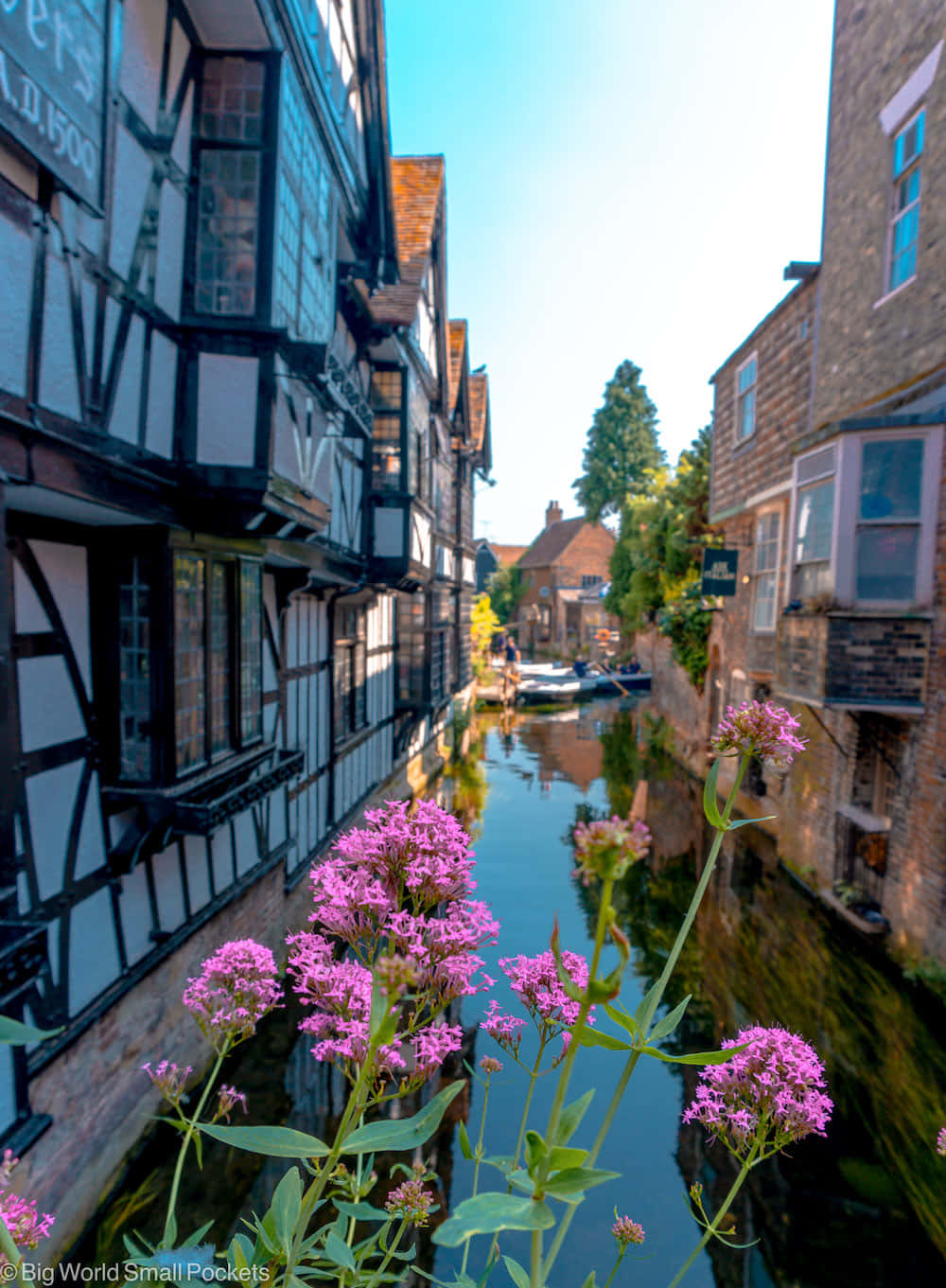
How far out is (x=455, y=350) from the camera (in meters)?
19.5

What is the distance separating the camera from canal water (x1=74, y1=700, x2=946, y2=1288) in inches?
186

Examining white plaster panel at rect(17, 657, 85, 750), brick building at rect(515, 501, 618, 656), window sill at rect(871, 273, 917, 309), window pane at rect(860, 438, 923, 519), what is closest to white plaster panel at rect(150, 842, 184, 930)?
white plaster panel at rect(17, 657, 85, 750)

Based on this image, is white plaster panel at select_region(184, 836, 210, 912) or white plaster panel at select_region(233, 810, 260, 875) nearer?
white plaster panel at select_region(184, 836, 210, 912)

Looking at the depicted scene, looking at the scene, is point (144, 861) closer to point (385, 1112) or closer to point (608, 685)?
point (385, 1112)

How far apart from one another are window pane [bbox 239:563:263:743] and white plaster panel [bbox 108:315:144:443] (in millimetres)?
1664

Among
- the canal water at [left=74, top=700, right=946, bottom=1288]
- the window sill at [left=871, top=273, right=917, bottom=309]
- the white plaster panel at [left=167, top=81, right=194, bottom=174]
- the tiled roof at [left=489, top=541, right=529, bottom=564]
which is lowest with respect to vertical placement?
the canal water at [left=74, top=700, right=946, bottom=1288]

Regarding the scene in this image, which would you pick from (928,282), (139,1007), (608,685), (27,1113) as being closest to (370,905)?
(27,1113)

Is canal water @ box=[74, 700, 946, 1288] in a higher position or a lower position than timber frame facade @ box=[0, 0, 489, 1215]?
lower

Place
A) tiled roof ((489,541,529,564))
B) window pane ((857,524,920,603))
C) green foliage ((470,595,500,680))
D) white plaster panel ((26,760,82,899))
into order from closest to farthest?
white plaster panel ((26,760,82,899)), window pane ((857,524,920,603)), green foliage ((470,595,500,680)), tiled roof ((489,541,529,564))

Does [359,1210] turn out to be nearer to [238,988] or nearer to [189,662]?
[238,988]

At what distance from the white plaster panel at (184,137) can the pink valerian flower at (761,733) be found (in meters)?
5.43

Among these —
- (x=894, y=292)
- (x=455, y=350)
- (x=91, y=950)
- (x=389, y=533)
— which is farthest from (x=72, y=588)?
(x=455, y=350)

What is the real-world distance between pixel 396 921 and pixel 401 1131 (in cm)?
33

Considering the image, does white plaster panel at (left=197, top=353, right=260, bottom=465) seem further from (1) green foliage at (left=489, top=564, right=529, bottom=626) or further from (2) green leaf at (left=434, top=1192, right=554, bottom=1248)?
(1) green foliage at (left=489, top=564, right=529, bottom=626)
